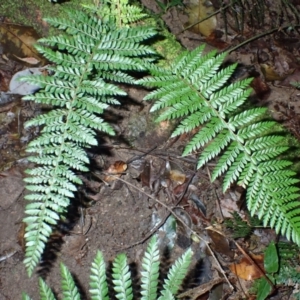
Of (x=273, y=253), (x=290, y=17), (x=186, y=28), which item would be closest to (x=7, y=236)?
(x=273, y=253)

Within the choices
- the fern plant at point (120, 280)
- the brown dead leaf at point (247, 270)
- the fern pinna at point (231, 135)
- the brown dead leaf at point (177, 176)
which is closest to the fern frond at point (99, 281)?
the fern plant at point (120, 280)

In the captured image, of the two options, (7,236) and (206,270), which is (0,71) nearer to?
(7,236)

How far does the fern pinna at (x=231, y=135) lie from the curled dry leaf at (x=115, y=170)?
3.21 ft

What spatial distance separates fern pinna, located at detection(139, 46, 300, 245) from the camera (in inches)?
88.4

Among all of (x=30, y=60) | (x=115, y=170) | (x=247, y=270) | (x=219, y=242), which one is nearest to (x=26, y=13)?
(x=30, y=60)

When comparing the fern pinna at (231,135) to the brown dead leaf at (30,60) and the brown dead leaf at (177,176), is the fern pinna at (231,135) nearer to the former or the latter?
the brown dead leaf at (177,176)

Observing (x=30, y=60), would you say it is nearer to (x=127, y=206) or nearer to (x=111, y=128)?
(x=127, y=206)

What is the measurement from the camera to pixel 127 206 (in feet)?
10.9

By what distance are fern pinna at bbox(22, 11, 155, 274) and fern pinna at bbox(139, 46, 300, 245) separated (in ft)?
0.81

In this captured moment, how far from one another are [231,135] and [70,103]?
A: 87cm

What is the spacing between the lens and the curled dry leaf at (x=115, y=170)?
10.9 feet

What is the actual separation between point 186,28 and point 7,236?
2.57 meters

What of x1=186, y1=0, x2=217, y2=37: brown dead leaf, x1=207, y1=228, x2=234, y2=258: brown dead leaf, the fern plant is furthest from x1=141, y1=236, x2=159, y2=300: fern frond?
x1=186, y1=0, x2=217, y2=37: brown dead leaf

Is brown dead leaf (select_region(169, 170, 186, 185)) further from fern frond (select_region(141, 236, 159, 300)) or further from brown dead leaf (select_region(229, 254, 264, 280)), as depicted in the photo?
fern frond (select_region(141, 236, 159, 300))
